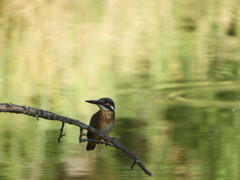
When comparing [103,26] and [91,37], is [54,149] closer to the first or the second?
[91,37]

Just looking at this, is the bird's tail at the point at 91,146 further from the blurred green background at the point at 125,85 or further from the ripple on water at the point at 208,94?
the ripple on water at the point at 208,94

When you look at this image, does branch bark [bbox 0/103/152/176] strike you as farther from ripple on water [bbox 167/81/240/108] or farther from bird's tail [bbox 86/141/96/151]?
ripple on water [bbox 167/81/240/108]

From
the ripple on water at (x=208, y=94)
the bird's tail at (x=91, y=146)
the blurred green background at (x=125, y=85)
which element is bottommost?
the ripple on water at (x=208, y=94)

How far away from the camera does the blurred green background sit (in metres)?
7.00

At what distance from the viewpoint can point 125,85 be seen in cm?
1067

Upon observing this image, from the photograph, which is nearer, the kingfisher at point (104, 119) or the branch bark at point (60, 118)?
the branch bark at point (60, 118)

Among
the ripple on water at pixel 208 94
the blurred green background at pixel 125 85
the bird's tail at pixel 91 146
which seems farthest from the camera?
the ripple on water at pixel 208 94

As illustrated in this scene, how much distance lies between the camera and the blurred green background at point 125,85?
7.00 meters

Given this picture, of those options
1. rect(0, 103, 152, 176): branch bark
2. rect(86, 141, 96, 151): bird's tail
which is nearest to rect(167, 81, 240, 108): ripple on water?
rect(86, 141, 96, 151): bird's tail

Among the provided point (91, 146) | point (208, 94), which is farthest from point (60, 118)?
point (208, 94)

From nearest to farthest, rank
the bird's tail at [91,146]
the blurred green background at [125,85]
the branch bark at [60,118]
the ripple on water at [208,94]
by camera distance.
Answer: the branch bark at [60,118], the bird's tail at [91,146], the blurred green background at [125,85], the ripple on water at [208,94]

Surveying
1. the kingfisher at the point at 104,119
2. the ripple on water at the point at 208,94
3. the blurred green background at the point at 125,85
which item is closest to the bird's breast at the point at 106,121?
the kingfisher at the point at 104,119

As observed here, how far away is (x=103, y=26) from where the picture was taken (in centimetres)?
1752

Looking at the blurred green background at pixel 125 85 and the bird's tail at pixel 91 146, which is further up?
the bird's tail at pixel 91 146
